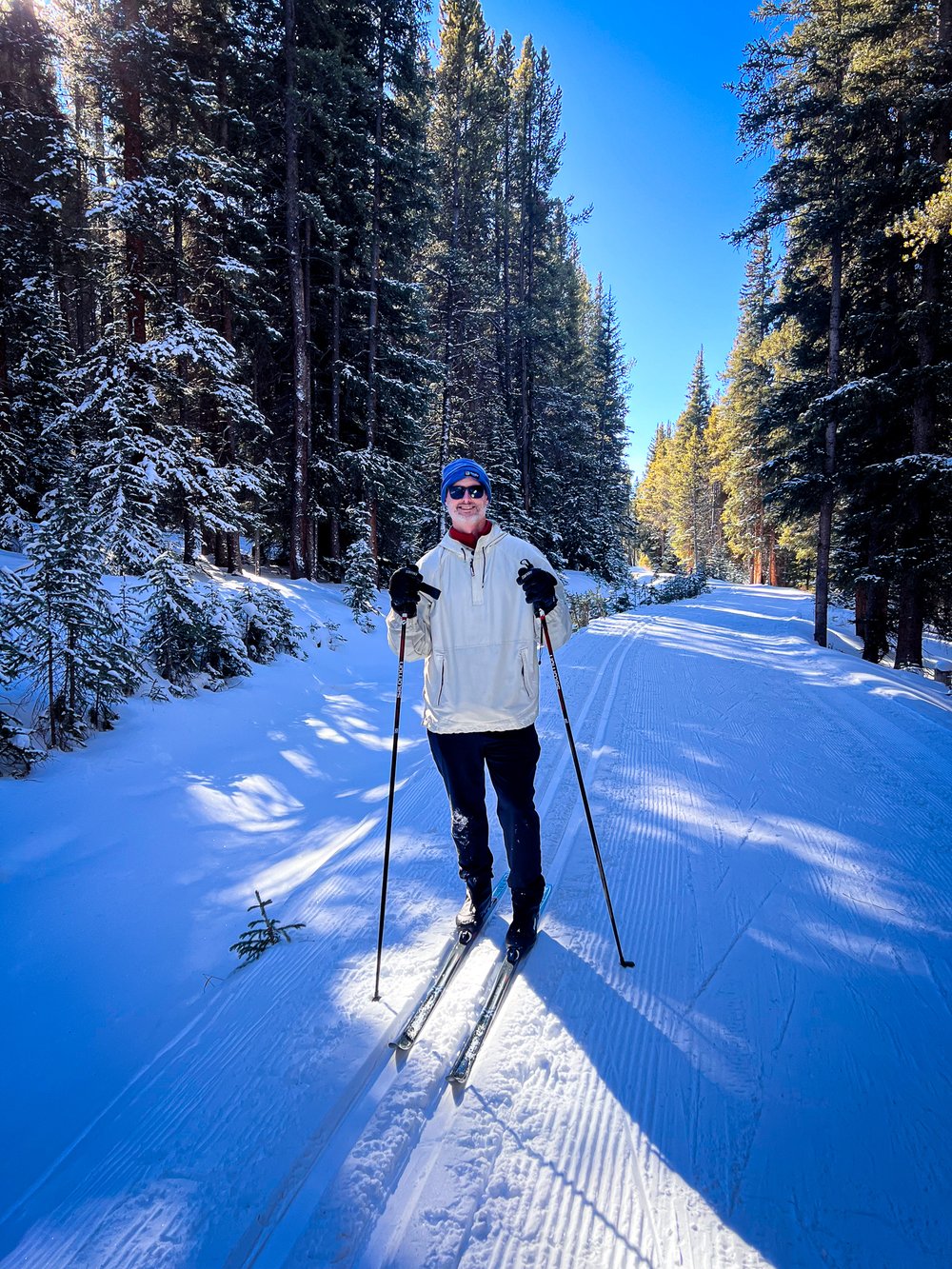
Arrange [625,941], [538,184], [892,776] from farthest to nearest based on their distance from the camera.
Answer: [538,184] < [892,776] < [625,941]

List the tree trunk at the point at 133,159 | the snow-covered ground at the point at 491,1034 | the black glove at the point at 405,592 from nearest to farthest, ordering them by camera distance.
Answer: the snow-covered ground at the point at 491,1034 → the black glove at the point at 405,592 → the tree trunk at the point at 133,159

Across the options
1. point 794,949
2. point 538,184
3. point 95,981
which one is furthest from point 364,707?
point 538,184

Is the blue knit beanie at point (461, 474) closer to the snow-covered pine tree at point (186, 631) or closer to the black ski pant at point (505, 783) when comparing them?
the black ski pant at point (505, 783)

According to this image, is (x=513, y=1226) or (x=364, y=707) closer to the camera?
(x=513, y=1226)

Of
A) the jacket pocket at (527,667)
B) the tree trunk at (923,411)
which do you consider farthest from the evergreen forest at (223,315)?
the tree trunk at (923,411)

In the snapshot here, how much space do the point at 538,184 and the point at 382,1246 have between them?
30.3 metres

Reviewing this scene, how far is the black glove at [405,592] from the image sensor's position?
2586 millimetres

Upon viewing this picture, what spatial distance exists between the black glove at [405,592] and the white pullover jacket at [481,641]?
9 cm

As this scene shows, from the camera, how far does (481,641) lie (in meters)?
2.65

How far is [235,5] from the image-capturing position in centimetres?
1130

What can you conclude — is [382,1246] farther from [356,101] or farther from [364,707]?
[356,101]

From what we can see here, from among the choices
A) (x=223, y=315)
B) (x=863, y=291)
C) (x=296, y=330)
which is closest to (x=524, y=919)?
(x=296, y=330)

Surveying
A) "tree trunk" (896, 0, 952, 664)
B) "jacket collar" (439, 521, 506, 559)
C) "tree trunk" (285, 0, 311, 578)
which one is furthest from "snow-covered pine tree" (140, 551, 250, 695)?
"tree trunk" (896, 0, 952, 664)

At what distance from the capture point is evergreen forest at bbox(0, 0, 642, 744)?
636 cm
